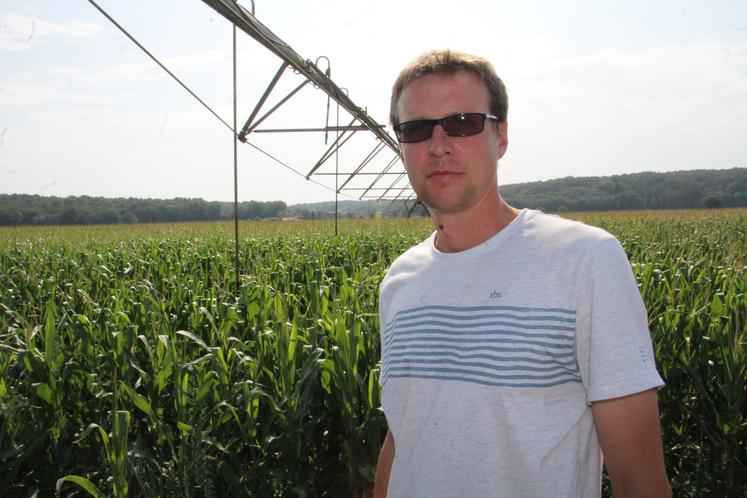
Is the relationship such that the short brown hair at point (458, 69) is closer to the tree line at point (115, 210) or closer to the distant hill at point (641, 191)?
the tree line at point (115, 210)

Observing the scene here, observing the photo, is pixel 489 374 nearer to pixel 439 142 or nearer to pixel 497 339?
pixel 497 339

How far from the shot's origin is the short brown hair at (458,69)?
153cm

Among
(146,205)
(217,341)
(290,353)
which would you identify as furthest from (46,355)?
(146,205)

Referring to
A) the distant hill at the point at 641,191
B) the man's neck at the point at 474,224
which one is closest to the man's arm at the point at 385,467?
the man's neck at the point at 474,224

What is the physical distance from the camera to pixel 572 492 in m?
1.34

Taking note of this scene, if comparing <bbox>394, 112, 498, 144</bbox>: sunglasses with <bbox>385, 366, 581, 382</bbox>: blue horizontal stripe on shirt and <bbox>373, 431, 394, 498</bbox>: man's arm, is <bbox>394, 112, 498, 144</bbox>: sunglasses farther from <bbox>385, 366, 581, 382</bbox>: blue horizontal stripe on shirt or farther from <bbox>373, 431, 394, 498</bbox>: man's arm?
<bbox>373, 431, 394, 498</bbox>: man's arm

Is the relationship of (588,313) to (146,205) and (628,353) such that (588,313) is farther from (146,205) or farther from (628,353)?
(146,205)

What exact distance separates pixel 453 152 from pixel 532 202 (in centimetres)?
6726

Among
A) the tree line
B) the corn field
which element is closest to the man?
the corn field

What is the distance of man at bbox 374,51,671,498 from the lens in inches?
49.8

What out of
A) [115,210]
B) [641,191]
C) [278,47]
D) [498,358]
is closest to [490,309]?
[498,358]

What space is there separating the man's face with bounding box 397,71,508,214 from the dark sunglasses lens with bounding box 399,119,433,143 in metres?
0.02

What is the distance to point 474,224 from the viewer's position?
61.7 inches

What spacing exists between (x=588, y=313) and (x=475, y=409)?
0.35m
